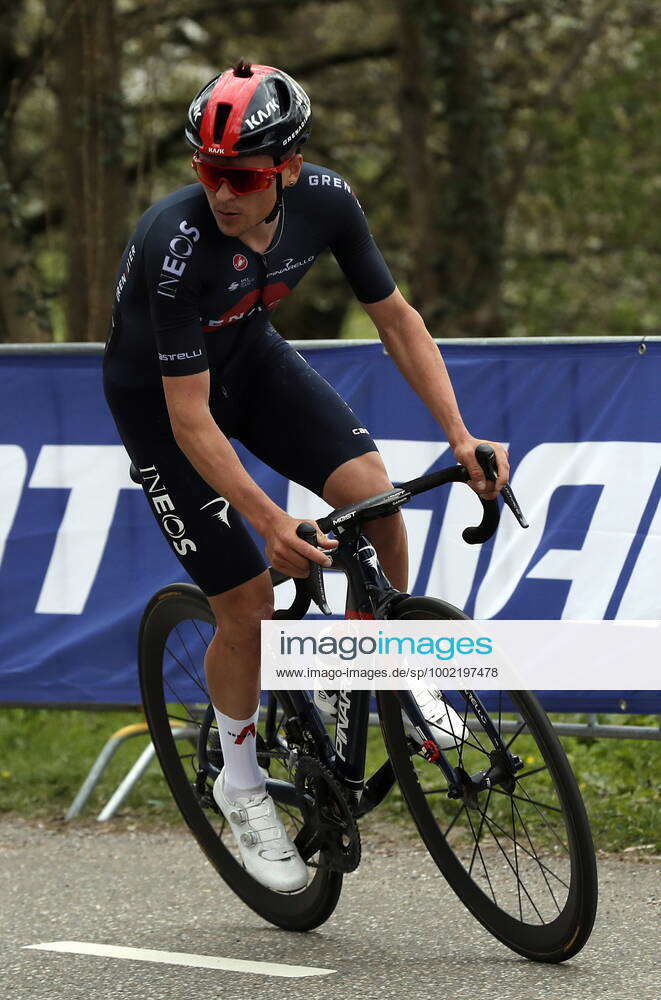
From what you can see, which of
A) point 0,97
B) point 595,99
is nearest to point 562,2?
point 595,99

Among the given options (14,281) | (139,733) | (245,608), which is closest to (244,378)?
(245,608)

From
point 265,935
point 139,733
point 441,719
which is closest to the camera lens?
point 441,719

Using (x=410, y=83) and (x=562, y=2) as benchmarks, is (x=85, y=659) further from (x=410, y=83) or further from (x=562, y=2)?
(x=562, y=2)

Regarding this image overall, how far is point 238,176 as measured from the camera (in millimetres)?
3551

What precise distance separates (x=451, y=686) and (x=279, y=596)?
6.45ft

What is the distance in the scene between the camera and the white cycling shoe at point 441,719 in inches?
145

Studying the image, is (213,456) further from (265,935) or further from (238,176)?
(265,935)

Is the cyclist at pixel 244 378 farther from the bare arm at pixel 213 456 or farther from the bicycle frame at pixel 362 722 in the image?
the bicycle frame at pixel 362 722

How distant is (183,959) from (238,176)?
7.18ft

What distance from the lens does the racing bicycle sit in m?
3.54

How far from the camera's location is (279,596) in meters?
5.57

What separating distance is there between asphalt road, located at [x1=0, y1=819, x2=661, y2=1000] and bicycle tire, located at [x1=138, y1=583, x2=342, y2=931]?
79 millimetres

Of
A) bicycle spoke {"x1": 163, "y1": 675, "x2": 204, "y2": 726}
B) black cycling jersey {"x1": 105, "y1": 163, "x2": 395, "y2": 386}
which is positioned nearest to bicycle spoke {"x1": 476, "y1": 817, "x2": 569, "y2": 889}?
bicycle spoke {"x1": 163, "y1": 675, "x2": 204, "y2": 726}

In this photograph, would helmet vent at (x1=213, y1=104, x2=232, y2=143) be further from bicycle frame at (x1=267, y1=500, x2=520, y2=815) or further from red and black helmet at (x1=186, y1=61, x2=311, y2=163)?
bicycle frame at (x1=267, y1=500, x2=520, y2=815)
